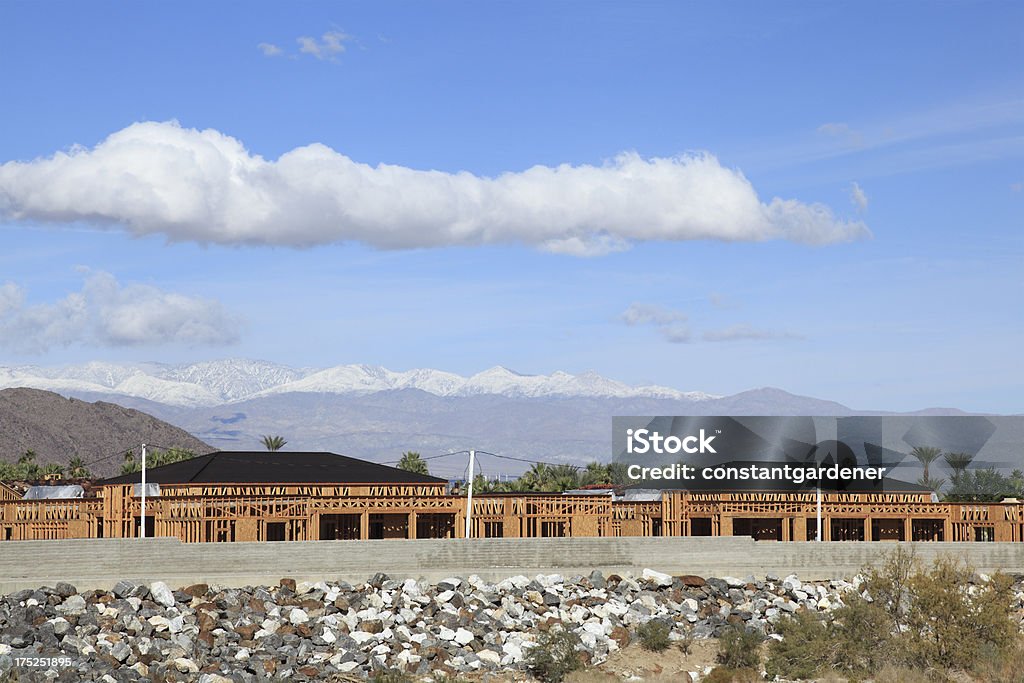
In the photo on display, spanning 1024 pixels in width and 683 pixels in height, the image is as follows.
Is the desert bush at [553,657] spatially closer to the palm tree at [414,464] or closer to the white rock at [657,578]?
the white rock at [657,578]

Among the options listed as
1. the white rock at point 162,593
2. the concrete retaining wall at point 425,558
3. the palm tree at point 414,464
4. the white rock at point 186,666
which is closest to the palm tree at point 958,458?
the concrete retaining wall at point 425,558

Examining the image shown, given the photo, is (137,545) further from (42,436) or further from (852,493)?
(42,436)

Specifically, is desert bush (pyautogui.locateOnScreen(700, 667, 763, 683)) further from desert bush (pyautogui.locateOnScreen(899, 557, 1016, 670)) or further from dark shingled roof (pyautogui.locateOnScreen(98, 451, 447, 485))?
dark shingled roof (pyautogui.locateOnScreen(98, 451, 447, 485))

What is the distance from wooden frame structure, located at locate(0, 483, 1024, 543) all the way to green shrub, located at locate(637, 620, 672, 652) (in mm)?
8590

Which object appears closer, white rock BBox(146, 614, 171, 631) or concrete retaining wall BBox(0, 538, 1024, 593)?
white rock BBox(146, 614, 171, 631)

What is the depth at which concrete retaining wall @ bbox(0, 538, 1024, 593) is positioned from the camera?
117ft

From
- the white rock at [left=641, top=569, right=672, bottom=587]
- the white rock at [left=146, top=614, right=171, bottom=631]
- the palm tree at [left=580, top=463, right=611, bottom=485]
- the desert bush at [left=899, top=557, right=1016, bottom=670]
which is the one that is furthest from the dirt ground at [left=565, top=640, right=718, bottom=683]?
the palm tree at [left=580, top=463, right=611, bottom=485]

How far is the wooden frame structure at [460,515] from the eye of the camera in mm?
39875

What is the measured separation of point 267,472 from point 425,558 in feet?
29.4

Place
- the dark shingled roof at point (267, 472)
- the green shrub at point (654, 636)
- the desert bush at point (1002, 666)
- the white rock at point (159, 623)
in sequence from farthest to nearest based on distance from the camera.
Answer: the dark shingled roof at point (267, 472)
the green shrub at point (654, 636)
the white rock at point (159, 623)
the desert bush at point (1002, 666)

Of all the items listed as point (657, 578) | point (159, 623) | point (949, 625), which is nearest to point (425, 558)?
point (657, 578)

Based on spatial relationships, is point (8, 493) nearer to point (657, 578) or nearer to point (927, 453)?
point (657, 578)

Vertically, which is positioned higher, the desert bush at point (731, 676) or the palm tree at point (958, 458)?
the palm tree at point (958, 458)

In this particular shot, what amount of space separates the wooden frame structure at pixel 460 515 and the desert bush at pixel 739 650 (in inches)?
384
